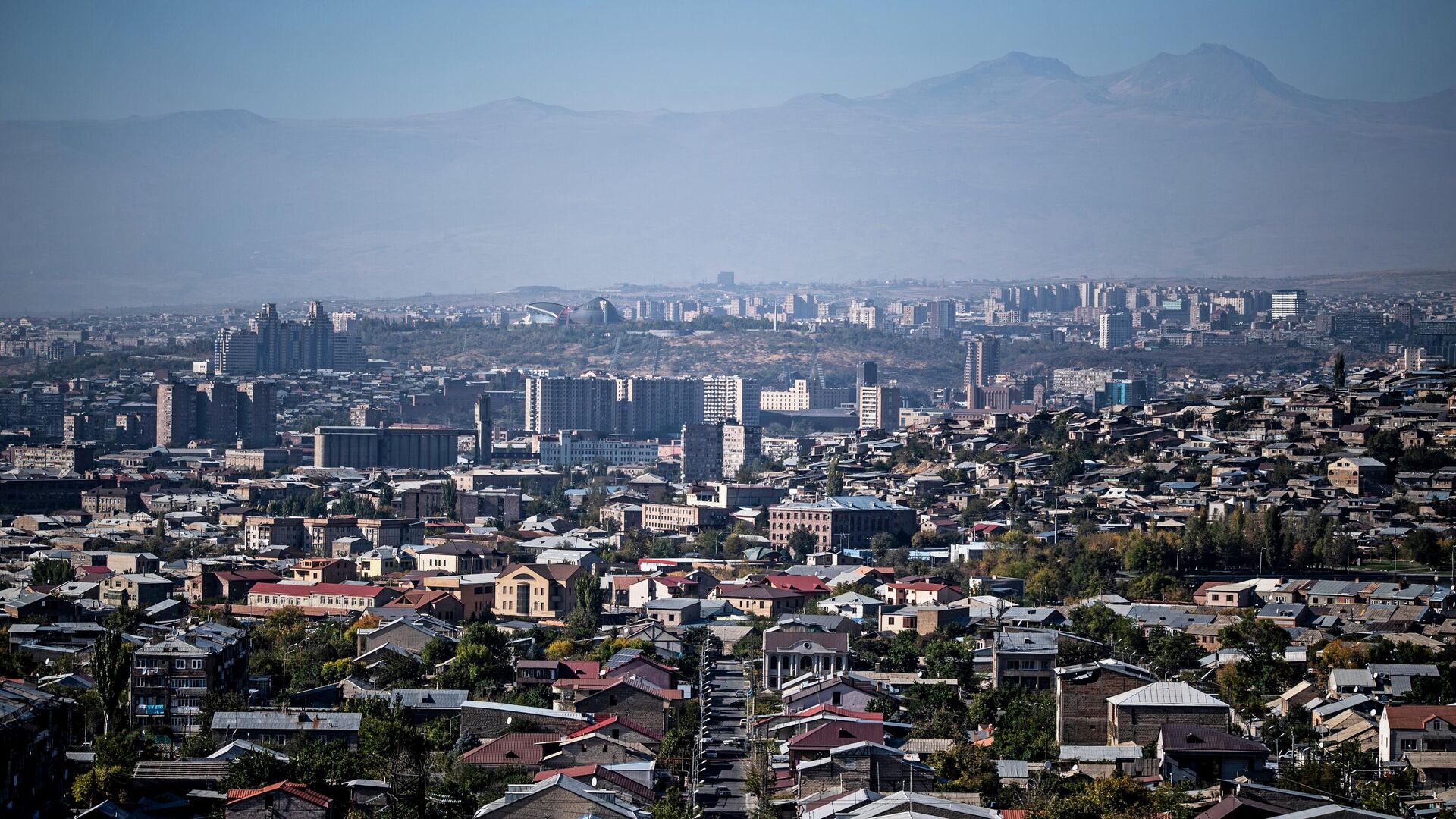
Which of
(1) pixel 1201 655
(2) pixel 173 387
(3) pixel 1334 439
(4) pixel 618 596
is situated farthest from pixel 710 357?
(1) pixel 1201 655

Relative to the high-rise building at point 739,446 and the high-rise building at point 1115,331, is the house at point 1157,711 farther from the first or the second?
the high-rise building at point 1115,331

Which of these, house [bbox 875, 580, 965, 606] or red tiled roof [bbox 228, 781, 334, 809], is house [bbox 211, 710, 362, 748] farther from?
house [bbox 875, 580, 965, 606]

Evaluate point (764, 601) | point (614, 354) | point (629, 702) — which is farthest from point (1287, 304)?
point (629, 702)

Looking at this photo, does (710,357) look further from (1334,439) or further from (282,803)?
(282,803)

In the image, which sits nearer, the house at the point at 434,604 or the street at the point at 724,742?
the street at the point at 724,742

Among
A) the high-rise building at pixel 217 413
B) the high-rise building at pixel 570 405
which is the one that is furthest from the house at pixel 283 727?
the high-rise building at pixel 570 405

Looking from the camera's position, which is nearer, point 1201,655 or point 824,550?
point 1201,655
